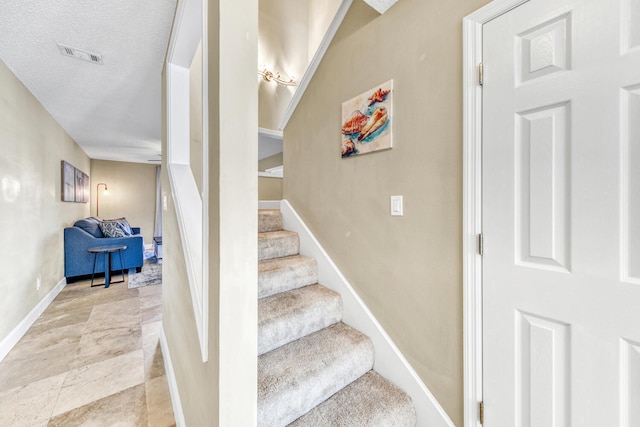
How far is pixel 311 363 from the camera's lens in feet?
4.25

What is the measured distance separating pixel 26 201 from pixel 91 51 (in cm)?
168

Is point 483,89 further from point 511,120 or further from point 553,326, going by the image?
point 553,326

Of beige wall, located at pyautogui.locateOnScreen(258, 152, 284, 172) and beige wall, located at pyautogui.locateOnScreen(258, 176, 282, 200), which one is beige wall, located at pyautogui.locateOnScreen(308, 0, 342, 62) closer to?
beige wall, located at pyautogui.locateOnScreen(258, 152, 284, 172)

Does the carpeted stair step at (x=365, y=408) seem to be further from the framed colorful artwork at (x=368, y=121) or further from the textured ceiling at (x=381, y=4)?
the textured ceiling at (x=381, y=4)

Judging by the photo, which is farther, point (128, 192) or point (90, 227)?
point (128, 192)

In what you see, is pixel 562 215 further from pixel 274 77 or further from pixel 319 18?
pixel 319 18

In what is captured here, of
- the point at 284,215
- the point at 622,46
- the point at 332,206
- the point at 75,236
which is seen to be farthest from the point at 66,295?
the point at 622,46

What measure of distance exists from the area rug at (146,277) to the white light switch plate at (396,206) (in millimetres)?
3983

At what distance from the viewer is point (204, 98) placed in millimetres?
896

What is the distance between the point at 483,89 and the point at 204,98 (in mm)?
1103

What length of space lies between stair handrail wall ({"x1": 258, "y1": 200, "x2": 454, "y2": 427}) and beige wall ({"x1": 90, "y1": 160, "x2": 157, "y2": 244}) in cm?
665

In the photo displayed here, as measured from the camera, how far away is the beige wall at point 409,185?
117 centimetres

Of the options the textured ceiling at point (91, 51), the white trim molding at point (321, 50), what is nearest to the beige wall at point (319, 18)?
the white trim molding at point (321, 50)

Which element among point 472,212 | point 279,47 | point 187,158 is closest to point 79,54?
point 187,158
